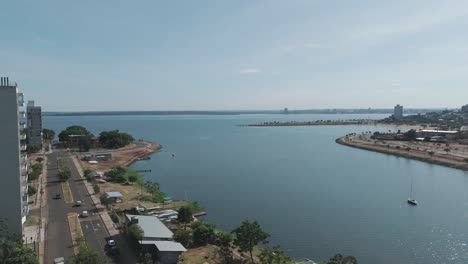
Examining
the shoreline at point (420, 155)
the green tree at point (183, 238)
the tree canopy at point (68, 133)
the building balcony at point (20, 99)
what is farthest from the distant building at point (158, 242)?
the tree canopy at point (68, 133)

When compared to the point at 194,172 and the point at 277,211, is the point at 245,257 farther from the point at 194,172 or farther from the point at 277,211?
the point at 194,172

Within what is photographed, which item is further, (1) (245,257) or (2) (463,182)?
(2) (463,182)

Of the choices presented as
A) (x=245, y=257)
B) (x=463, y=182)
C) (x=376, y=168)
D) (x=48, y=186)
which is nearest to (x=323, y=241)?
(x=245, y=257)

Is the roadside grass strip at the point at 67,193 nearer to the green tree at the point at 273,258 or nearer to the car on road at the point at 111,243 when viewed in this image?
the car on road at the point at 111,243

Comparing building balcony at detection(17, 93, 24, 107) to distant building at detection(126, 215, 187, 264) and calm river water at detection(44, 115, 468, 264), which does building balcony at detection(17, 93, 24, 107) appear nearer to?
distant building at detection(126, 215, 187, 264)

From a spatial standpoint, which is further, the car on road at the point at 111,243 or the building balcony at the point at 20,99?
the building balcony at the point at 20,99

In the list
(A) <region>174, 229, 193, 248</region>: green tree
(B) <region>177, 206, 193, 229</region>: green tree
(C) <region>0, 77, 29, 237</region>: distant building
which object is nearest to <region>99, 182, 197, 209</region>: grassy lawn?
(B) <region>177, 206, 193, 229</region>: green tree

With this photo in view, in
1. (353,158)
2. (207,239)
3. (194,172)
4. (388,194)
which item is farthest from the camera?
(353,158)
